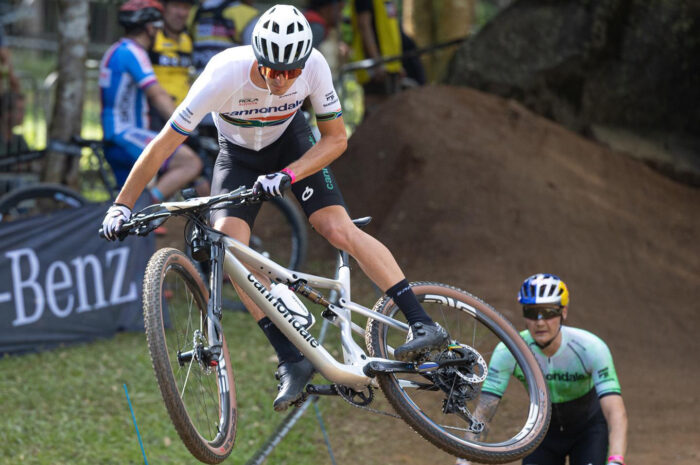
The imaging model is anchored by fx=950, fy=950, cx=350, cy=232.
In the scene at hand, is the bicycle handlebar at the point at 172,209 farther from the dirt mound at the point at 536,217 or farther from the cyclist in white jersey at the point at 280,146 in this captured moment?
the dirt mound at the point at 536,217

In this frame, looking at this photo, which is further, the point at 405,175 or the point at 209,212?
the point at 405,175

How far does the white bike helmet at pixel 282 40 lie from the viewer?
4547 millimetres

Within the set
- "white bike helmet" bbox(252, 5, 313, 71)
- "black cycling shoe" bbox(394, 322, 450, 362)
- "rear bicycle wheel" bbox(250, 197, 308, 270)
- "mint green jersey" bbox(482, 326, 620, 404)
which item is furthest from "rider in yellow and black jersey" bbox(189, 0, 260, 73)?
"black cycling shoe" bbox(394, 322, 450, 362)

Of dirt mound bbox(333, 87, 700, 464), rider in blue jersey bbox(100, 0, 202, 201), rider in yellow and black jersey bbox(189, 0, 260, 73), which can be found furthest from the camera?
rider in yellow and black jersey bbox(189, 0, 260, 73)

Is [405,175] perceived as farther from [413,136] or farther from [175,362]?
[175,362]

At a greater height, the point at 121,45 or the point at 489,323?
the point at 121,45

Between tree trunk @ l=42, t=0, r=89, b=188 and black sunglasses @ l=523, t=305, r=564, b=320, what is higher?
tree trunk @ l=42, t=0, r=89, b=188

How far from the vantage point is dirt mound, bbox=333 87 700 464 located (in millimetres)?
Answer: 9953

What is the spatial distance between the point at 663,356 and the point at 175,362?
641 centimetres

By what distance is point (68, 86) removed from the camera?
1084 cm

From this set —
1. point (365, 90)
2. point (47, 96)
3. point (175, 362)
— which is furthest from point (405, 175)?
point (175, 362)

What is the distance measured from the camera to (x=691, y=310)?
10273mm

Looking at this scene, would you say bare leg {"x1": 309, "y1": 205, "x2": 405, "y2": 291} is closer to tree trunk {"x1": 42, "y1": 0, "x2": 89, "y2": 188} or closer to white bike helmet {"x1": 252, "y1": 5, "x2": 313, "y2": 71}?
white bike helmet {"x1": 252, "y1": 5, "x2": 313, "y2": 71}

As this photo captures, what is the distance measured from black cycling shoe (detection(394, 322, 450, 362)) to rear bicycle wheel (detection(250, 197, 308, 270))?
3575 millimetres
